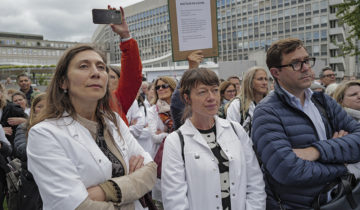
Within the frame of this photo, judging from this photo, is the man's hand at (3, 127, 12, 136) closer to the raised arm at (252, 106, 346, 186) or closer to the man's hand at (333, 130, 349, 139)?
the raised arm at (252, 106, 346, 186)

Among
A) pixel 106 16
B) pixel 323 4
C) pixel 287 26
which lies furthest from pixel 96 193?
pixel 287 26

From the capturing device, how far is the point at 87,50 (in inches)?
80.7

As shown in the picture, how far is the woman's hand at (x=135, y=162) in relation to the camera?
203cm

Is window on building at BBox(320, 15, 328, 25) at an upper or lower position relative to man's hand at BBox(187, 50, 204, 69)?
upper

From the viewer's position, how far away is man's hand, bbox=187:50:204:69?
328 centimetres

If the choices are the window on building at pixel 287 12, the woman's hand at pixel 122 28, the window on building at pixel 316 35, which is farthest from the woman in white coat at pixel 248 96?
the window on building at pixel 287 12

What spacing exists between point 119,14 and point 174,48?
3.45 feet

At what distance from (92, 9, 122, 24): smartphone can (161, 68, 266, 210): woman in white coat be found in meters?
0.92

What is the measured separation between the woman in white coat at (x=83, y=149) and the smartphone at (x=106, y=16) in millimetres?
320

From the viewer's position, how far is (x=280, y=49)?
7.97 ft

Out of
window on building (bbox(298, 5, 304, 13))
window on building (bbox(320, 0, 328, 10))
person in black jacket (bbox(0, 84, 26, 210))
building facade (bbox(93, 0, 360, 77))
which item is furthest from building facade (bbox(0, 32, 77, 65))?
person in black jacket (bbox(0, 84, 26, 210))

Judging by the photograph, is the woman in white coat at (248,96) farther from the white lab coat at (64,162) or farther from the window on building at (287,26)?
the window on building at (287,26)

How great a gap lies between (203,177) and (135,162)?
0.56 meters

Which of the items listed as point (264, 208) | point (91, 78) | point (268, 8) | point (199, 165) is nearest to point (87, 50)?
point (91, 78)
